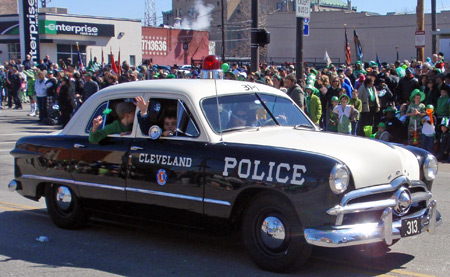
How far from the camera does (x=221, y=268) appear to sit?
589 cm

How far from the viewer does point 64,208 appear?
7500 millimetres

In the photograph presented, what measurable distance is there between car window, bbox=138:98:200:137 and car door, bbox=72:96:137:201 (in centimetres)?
19

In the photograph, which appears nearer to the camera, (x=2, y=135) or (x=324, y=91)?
(x=324, y=91)

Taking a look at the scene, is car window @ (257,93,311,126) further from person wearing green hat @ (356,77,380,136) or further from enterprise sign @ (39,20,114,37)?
enterprise sign @ (39,20,114,37)

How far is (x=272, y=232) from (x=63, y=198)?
3037 millimetres

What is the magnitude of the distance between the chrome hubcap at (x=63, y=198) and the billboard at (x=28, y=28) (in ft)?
88.2

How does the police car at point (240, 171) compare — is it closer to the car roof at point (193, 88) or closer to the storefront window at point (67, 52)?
the car roof at point (193, 88)

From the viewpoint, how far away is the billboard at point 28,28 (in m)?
32.2

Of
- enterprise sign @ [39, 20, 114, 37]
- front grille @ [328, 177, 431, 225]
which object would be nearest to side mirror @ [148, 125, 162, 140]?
front grille @ [328, 177, 431, 225]

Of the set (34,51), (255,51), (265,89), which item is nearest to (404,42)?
(34,51)

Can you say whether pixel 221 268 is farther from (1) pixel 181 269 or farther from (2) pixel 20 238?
(2) pixel 20 238

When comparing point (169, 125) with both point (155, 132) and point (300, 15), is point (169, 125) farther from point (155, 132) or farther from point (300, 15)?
point (300, 15)

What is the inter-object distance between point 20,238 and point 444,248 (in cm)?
475

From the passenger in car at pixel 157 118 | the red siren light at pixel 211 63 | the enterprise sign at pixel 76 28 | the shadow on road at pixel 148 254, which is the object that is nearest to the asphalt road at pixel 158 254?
the shadow on road at pixel 148 254
